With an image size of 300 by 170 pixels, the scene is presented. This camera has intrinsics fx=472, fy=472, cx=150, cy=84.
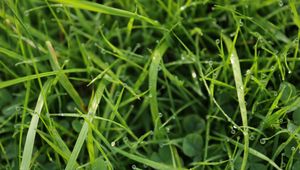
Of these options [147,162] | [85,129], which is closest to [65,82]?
[85,129]

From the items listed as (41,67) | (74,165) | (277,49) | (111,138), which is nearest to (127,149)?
(111,138)

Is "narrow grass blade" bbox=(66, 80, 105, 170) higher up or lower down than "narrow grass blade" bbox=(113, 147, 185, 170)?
higher up

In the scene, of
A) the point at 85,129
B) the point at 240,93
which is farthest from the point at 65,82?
the point at 240,93

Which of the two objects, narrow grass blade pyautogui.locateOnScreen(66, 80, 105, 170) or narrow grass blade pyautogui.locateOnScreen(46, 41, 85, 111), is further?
narrow grass blade pyautogui.locateOnScreen(46, 41, 85, 111)

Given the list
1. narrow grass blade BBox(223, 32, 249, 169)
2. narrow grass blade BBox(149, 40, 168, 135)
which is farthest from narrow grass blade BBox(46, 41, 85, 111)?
narrow grass blade BBox(223, 32, 249, 169)

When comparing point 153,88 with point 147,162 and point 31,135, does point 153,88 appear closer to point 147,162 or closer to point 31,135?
point 147,162

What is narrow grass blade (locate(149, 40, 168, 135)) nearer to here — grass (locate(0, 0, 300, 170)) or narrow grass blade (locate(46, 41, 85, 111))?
grass (locate(0, 0, 300, 170))

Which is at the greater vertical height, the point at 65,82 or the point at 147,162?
the point at 65,82

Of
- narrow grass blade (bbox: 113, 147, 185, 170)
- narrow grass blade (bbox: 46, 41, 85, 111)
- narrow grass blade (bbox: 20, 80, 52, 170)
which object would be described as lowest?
narrow grass blade (bbox: 113, 147, 185, 170)

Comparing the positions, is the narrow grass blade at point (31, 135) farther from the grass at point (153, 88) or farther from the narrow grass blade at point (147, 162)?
the narrow grass blade at point (147, 162)
